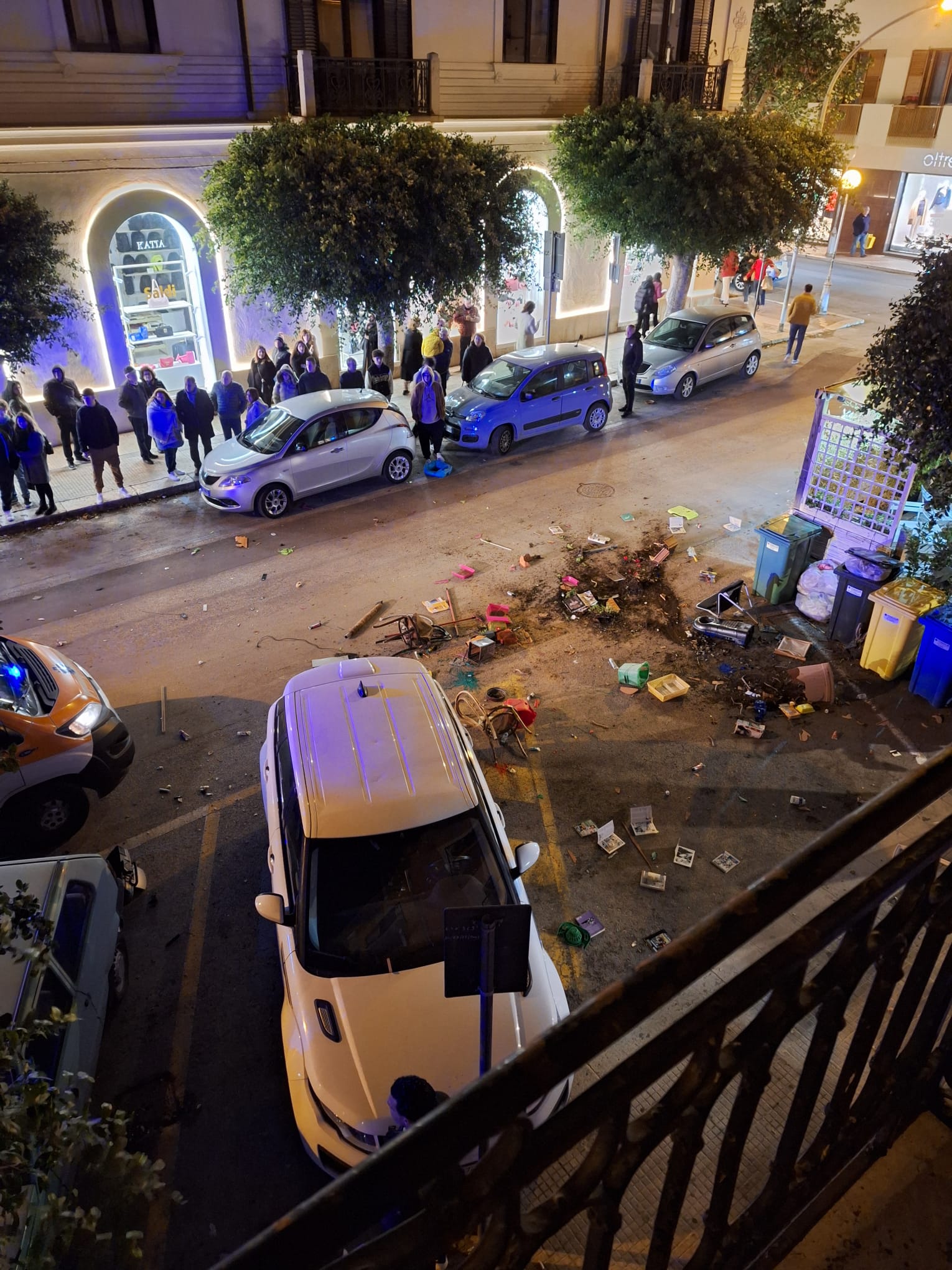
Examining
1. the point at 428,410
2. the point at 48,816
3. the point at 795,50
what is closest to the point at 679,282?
the point at 428,410

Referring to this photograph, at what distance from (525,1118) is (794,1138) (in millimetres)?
1193

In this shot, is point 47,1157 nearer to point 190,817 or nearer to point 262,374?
point 190,817

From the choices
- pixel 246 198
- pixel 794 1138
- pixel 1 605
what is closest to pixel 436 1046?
pixel 794 1138

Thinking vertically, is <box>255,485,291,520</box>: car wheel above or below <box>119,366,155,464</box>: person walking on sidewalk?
below

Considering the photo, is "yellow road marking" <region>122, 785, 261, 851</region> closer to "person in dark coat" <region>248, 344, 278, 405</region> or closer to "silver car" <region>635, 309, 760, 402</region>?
"person in dark coat" <region>248, 344, 278, 405</region>

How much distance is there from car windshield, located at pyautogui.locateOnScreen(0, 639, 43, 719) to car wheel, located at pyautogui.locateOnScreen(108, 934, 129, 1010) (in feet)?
7.49

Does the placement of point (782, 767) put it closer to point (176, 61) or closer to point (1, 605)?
point (1, 605)

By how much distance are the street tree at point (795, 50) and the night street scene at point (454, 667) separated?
7706 mm

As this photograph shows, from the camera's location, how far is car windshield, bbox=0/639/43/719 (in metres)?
7.61

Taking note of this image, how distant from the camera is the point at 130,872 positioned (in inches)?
289

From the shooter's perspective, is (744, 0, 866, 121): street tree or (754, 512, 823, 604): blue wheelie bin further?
(744, 0, 866, 121): street tree

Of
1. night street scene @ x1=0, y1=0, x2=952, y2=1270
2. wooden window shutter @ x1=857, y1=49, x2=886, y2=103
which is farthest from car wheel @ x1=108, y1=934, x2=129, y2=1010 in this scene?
wooden window shutter @ x1=857, y1=49, x2=886, y2=103

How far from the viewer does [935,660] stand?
9508 mm

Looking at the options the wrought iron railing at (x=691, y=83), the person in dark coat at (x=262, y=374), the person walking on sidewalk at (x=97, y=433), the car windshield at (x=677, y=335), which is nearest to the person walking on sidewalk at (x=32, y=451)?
the person walking on sidewalk at (x=97, y=433)
